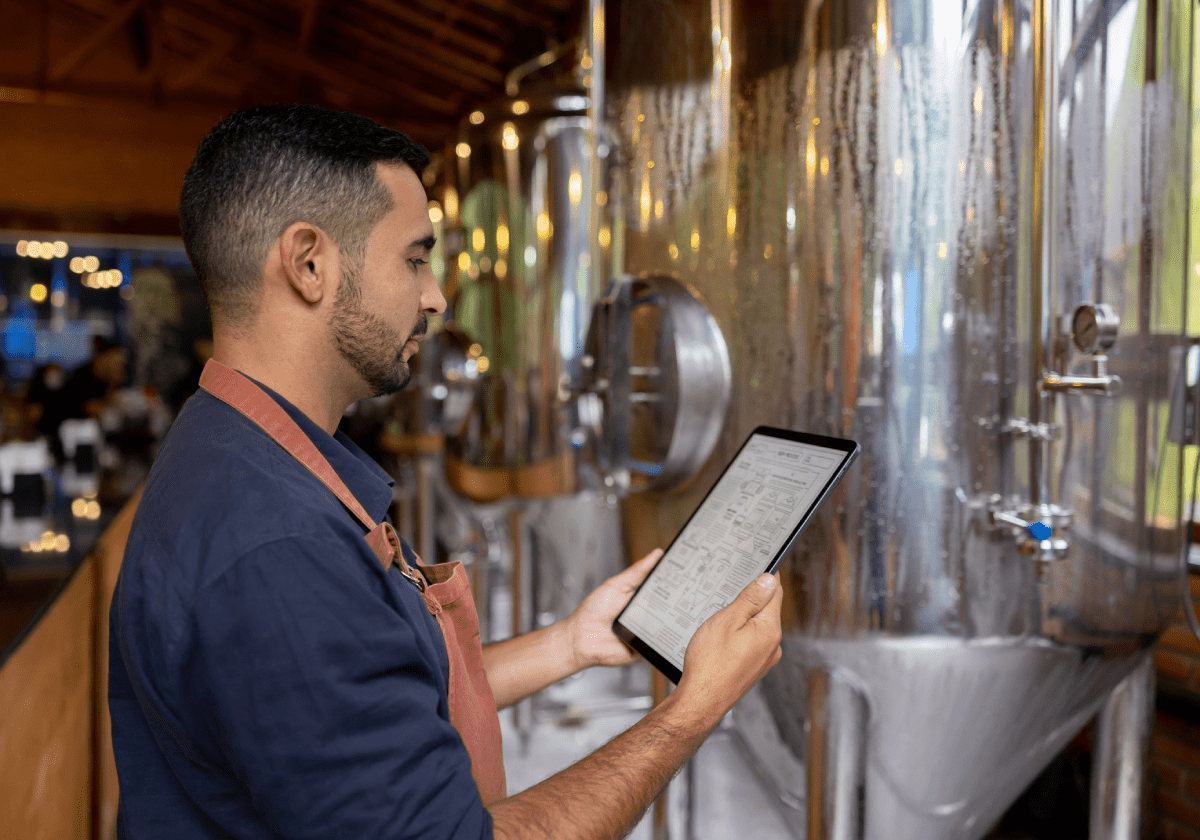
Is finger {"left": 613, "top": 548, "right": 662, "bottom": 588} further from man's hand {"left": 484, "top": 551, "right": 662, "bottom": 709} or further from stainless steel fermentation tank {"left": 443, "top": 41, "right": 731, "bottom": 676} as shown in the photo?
stainless steel fermentation tank {"left": 443, "top": 41, "right": 731, "bottom": 676}

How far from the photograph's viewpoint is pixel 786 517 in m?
1.13

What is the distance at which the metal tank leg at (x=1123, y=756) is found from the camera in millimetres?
1696

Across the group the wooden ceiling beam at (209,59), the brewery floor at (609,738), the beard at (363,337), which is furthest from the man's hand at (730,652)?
the wooden ceiling beam at (209,59)

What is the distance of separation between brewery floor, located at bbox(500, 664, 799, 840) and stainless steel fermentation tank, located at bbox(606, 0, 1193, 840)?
1.05 m

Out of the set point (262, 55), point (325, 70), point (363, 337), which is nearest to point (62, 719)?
point (363, 337)

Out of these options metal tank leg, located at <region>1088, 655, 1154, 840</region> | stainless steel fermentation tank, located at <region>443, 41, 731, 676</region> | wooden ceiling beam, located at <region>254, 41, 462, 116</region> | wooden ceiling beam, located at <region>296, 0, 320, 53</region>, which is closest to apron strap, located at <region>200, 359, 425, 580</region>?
metal tank leg, located at <region>1088, 655, 1154, 840</region>

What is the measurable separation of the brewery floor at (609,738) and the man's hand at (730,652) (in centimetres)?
155

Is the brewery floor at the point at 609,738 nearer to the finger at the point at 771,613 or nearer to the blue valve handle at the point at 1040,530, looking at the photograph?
the blue valve handle at the point at 1040,530

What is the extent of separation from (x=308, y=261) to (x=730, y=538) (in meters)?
0.63

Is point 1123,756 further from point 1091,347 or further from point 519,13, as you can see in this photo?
point 519,13

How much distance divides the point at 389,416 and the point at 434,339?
4.33ft

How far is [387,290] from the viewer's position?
99cm

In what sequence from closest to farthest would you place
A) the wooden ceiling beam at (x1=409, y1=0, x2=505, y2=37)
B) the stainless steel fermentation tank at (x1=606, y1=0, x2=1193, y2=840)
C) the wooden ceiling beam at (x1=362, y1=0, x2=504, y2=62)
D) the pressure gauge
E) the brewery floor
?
1. the pressure gauge
2. the stainless steel fermentation tank at (x1=606, y1=0, x2=1193, y2=840)
3. the brewery floor
4. the wooden ceiling beam at (x1=409, y1=0, x2=505, y2=37)
5. the wooden ceiling beam at (x1=362, y1=0, x2=504, y2=62)

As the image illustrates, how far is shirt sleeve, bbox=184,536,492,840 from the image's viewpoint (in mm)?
741
